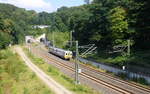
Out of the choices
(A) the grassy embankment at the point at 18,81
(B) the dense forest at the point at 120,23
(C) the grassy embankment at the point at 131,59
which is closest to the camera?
(A) the grassy embankment at the point at 18,81

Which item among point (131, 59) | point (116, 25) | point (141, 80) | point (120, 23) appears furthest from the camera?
point (116, 25)

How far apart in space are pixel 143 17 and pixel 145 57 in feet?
33.5

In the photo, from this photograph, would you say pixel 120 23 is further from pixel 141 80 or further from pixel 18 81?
pixel 18 81

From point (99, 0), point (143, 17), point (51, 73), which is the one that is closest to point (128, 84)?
point (51, 73)

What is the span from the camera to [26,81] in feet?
160

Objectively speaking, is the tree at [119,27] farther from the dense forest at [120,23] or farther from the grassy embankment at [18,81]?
the grassy embankment at [18,81]

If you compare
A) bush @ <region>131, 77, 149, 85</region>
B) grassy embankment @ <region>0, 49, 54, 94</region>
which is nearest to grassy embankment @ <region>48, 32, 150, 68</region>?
bush @ <region>131, 77, 149, 85</region>

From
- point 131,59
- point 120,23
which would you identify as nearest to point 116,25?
point 120,23

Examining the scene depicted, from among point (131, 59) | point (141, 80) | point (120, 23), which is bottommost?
point (141, 80)

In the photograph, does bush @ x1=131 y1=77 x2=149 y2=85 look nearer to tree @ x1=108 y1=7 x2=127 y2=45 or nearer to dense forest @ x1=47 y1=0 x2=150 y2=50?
dense forest @ x1=47 y1=0 x2=150 y2=50

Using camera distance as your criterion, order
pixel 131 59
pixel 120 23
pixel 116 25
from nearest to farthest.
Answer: pixel 131 59, pixel 120 23, pixel 116 25

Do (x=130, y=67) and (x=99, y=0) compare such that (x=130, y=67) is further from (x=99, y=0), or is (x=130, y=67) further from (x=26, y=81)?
(x=99, y=0)

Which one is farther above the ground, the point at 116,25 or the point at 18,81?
the point at 116,25

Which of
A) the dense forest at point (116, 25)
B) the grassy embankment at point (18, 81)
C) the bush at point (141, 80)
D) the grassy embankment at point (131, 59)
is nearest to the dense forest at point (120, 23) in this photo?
the dense forest at point (116, 25)
